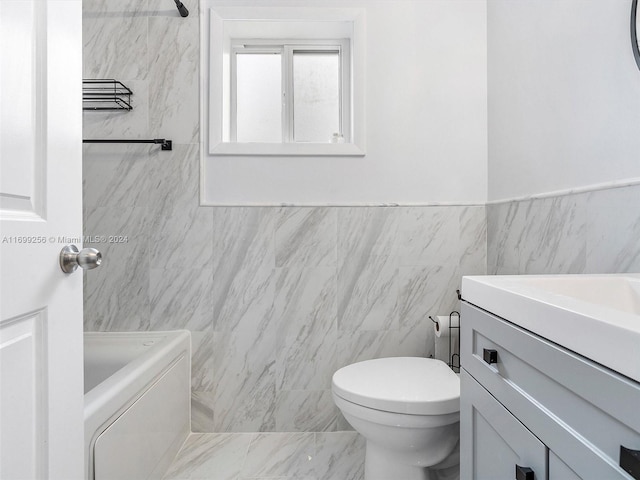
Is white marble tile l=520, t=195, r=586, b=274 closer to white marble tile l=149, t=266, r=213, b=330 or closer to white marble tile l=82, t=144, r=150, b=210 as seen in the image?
white marble tile l=149, t=266, r=213, b=330

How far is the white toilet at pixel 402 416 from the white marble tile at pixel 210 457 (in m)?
0.58

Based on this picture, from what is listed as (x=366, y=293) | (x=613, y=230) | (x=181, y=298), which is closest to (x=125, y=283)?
(x=181, y=298)

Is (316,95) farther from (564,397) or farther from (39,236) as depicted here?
(564,397)

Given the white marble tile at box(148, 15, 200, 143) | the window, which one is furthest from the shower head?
the window

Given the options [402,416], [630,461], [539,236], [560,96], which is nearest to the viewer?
[630,461]

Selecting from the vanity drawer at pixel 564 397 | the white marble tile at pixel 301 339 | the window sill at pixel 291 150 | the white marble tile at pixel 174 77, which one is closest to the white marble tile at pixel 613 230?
the vanity drawer at pixel 564 397

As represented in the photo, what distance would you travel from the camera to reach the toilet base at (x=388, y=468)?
1.23 metres

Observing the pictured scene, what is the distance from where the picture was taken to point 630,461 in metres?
0.40

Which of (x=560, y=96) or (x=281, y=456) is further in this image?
(x=281, y=456)

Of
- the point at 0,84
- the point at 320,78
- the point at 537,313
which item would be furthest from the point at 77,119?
the point at 320,78

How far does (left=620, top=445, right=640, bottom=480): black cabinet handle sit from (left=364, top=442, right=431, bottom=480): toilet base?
963 mm

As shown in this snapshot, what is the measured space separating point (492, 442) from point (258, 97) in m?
1.83

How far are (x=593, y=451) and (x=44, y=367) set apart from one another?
828 mm

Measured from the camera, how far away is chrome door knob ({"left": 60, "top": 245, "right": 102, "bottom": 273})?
66 centimetres
